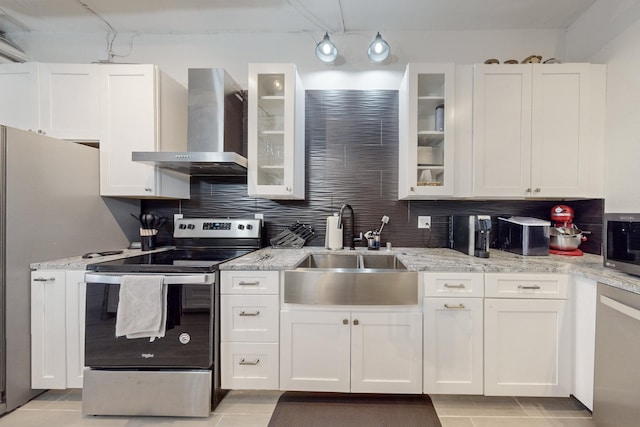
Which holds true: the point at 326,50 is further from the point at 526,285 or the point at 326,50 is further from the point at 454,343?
the point at 454,343

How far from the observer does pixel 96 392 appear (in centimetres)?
156

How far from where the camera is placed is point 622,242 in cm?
136

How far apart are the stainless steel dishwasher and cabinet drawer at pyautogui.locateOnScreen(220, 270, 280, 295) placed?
1.72 meters

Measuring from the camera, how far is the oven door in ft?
5.08

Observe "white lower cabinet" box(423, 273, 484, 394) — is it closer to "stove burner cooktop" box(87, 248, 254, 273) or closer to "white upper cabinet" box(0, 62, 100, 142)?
"stove burner cooktop" box(87, 248, 254, 273)

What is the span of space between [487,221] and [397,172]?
82 centimetres

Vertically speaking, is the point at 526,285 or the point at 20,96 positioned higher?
the point at 20,96

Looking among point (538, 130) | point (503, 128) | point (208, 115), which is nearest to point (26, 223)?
point (208, 115)

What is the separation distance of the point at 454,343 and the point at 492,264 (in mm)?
530

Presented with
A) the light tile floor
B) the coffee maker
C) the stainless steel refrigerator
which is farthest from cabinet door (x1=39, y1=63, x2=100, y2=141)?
the coffee maker

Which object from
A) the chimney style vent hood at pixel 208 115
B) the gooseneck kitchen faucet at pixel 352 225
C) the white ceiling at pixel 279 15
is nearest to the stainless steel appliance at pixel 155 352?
the chimney style vent hood at pixel 208 115

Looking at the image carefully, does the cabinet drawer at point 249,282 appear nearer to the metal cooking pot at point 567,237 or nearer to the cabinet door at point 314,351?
the cabinet door at point 314,351

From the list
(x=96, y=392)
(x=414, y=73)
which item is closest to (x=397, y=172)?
(x=414, y=73)

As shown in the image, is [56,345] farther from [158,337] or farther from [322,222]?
[322,222]
